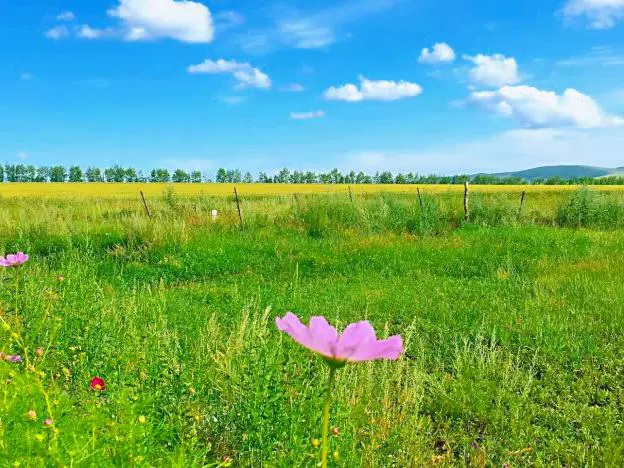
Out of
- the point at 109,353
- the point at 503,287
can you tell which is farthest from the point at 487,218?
the point at 109,353

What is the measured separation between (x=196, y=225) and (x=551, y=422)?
10.0 metres

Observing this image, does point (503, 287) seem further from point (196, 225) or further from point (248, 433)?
point (196, 225)

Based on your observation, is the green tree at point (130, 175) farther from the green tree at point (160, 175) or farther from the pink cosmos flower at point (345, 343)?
the pink cosmos flower at point (345, 343)

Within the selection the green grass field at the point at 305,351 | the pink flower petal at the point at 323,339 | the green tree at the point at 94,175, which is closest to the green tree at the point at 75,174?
the green tree at the point at 94,175

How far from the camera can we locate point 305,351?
4.14m

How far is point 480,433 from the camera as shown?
10.5ft

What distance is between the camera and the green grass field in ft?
6.47

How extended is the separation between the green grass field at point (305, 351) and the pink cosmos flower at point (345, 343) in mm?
483

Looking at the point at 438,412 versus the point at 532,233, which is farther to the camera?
the point at 532,233

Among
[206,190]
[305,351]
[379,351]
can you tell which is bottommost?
[305,351]

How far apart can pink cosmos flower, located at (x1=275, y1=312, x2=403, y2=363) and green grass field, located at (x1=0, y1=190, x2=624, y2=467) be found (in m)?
0.48

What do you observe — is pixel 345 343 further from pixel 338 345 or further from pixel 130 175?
pixel 130 175

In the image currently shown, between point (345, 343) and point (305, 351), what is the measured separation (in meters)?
3.49

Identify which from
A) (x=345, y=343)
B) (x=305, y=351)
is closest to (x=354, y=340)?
(x=345, y=343)
